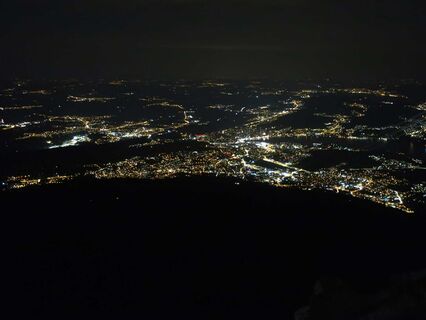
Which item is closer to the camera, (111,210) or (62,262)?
(62,262)

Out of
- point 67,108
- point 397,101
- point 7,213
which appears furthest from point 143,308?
point 397,101

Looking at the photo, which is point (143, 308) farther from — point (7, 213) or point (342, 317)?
point (7, 213)

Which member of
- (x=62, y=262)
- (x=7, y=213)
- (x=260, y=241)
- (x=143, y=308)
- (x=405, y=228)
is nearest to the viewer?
(x=143, y=308)

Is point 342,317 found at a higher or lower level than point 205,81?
higher

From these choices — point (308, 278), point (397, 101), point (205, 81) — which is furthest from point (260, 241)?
point (205, 81)

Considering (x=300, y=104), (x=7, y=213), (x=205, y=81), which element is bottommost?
(x=205, y=81)

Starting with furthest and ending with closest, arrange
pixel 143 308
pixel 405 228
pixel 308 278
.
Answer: pixel 405 228 → pixel 308 278 → pixel 143 308
